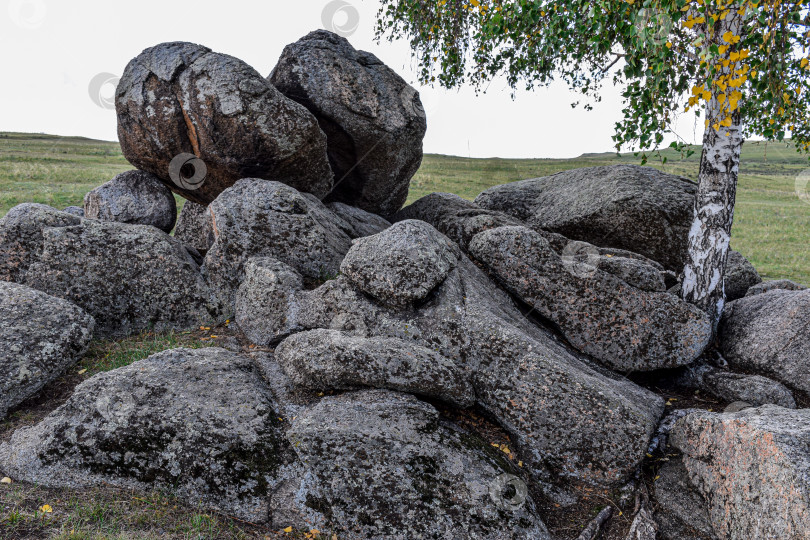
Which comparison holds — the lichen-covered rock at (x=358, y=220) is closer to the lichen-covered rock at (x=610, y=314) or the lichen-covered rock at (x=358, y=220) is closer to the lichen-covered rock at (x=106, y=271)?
the lichen-covered rock at (x=106, y=271)

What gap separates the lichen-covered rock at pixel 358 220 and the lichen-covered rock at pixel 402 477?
811 centimetres

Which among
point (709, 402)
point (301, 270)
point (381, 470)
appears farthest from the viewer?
point (301, 270)

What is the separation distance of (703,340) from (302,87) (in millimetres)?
13001

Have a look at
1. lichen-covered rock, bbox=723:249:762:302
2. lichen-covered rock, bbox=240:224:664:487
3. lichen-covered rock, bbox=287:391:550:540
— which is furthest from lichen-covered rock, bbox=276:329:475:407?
lichen-covered rock, bbox=723:249:762:302

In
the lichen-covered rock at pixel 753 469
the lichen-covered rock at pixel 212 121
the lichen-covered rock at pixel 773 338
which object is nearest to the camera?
the lichen-covered rock at pixel 753 469

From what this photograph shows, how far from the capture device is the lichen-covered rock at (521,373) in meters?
9.60

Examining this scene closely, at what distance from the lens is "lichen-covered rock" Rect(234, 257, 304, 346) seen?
468 inches

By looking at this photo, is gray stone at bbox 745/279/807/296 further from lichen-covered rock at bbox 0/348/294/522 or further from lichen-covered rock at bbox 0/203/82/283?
lichen-covered rock at bbox 0/203/82/283

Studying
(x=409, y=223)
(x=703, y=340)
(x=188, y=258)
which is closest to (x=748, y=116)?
(x=703, y=340)

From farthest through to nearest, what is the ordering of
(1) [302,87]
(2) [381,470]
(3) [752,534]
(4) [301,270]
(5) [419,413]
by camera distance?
A: (1) [302,87] → (4) [301,270] → (5) [419,413] → (2) [381,470] → (3) [752,534]

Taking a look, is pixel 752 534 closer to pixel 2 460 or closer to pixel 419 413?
pixel 419 413

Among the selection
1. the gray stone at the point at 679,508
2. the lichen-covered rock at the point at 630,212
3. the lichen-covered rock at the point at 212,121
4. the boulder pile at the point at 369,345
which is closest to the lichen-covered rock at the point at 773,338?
the boulder pile at the point at 369,345

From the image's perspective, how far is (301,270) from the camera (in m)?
13.6

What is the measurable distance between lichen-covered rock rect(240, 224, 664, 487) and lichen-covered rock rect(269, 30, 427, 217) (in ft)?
22.9
